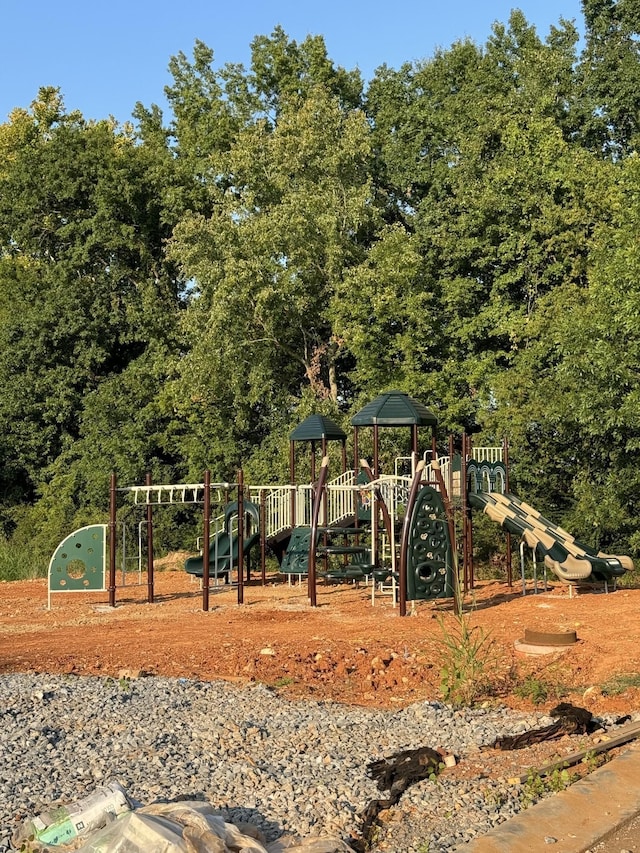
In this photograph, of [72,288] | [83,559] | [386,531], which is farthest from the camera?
[72,288]

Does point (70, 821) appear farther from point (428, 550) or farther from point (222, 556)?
point (222, 556)

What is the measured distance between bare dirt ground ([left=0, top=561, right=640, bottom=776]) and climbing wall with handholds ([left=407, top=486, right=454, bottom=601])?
1.21 feet

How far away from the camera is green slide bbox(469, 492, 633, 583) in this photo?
543 inches

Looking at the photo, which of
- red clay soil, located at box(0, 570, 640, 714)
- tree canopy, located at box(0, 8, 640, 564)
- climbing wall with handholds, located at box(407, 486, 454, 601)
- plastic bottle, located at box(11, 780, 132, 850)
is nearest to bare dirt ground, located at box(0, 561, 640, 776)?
red clay soil, located at box(0, 570, 640, 714)

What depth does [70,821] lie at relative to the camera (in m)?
4.19

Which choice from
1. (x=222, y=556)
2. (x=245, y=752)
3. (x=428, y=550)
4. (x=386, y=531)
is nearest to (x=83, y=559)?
(x=222, y=556)

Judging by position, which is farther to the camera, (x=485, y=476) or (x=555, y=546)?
(x=485, y=476)

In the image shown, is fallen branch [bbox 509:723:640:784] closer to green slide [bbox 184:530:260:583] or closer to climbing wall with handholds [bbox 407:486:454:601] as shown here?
climbing wall with handholds [bbox 407:486:454:601]

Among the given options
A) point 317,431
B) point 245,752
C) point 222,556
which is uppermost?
point 317,431

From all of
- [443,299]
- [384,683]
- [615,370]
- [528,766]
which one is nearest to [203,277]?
[443,299]

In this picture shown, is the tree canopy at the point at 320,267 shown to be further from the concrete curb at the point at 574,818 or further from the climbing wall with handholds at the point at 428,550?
the concrete curb at the point at 574,818

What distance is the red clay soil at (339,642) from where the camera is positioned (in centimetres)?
782

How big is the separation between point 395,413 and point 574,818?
12.0 metres

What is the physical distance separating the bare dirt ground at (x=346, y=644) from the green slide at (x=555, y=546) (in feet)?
1.30
